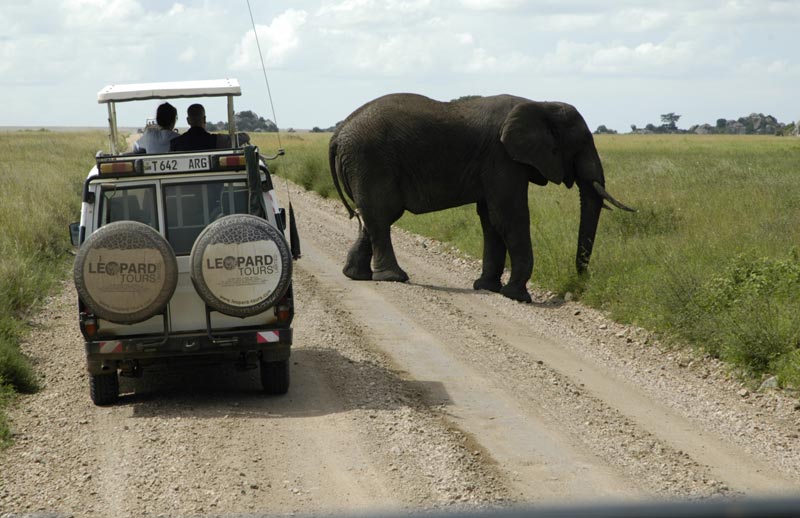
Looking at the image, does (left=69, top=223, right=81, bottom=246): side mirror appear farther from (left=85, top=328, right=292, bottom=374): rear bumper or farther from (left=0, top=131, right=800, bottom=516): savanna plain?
(left=0, top=131, right=800, bottom=516): savanna plain

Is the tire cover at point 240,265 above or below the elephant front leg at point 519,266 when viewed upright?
above

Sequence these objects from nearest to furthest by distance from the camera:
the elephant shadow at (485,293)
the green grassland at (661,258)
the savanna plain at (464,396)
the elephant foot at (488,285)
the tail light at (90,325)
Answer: the savanna plain at (464,396) < the tail light at (90,325) < the green grassland at (661,258) < the elephant shadow at (485,293) < the elephant foot at (488,285)

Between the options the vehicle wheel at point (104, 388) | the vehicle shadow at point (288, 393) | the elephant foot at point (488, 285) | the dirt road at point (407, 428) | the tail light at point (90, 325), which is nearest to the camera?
the dirt road at point (407, 428)

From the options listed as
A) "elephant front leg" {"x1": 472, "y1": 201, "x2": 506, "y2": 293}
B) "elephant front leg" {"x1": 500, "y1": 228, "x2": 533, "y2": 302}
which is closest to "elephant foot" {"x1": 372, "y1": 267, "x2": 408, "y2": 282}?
"elephant front leg" {"x1": 472, "y1": 201, "x2": 506, "y2": 293}

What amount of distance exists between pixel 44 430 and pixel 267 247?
7.05ft

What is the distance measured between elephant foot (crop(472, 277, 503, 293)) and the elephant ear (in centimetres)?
172

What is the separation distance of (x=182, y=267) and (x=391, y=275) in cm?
749

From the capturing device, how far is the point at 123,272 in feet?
26.5

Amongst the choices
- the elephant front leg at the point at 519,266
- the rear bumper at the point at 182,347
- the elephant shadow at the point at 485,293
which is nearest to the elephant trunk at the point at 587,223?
the elephant shadow at the point at 485,293

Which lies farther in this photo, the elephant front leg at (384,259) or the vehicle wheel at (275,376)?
the elephant front leg at (384,259)

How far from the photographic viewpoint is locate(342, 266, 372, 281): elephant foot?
639 inches

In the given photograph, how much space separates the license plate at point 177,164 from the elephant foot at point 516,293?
6.69 meters

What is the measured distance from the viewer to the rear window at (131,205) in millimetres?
8930

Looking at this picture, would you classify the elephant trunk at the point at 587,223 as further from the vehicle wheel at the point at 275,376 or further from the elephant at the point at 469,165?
the vehicle wheel at the point at 275,376
